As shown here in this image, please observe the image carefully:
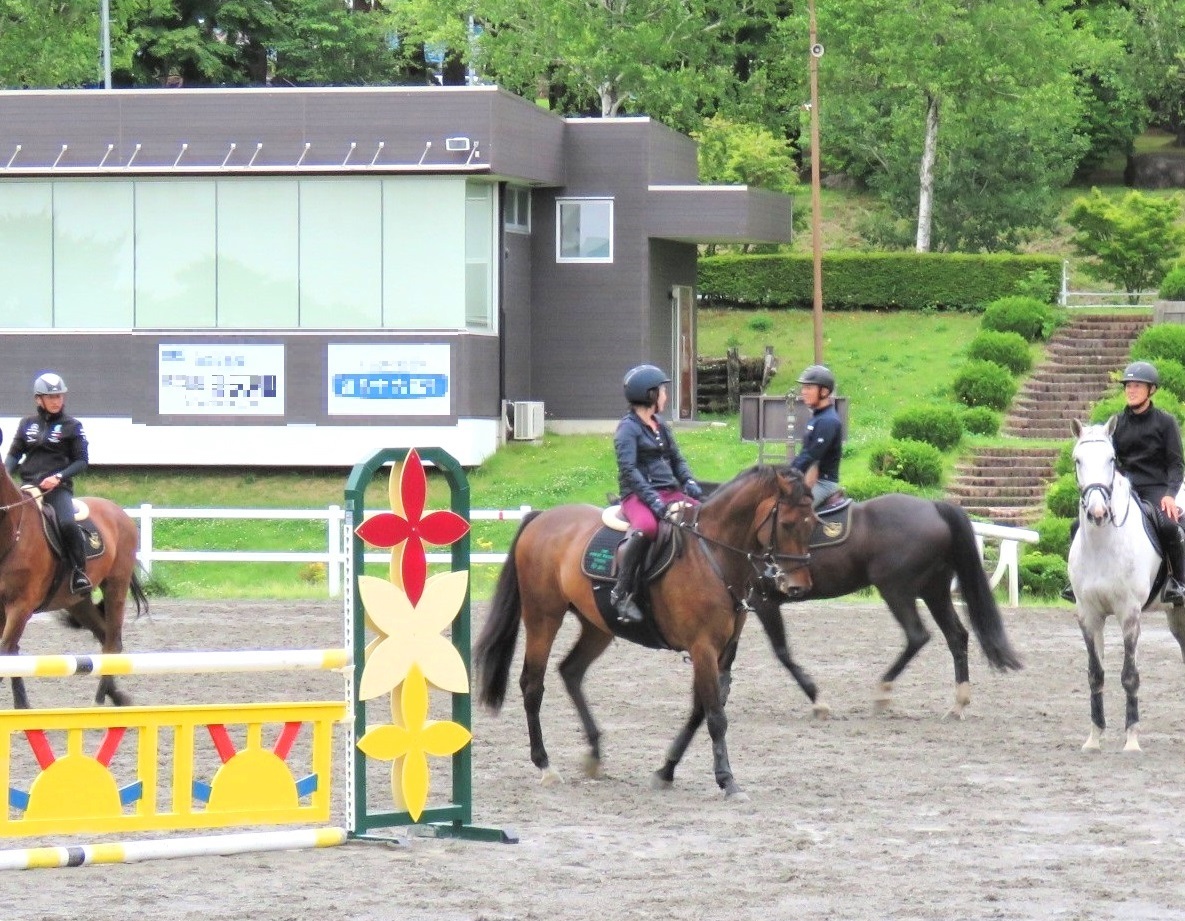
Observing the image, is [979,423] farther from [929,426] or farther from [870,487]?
[870,487]

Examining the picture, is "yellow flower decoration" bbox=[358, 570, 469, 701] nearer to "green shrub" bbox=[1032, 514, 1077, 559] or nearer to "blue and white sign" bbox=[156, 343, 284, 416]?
"green shrub" bbox=[1032, 514, 1077, 559]

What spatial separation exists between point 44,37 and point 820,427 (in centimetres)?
3530

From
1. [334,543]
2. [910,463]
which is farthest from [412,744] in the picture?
[910,463]

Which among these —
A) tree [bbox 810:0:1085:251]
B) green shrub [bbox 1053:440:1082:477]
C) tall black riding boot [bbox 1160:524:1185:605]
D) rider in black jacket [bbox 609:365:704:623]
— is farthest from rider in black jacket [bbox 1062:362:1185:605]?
tree [bbox 810:0:1085:251]

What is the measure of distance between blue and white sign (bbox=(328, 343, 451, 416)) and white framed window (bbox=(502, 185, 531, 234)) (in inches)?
138

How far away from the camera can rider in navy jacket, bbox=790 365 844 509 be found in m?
14.2

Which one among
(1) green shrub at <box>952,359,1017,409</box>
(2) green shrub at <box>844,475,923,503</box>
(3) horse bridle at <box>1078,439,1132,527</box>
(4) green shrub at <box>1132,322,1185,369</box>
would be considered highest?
(4) green shrub at <box>1132,322,1185,369</box>

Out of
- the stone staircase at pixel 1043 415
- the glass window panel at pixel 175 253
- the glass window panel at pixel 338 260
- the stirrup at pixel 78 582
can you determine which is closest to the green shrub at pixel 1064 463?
the stone staircase at pixel 1043 415

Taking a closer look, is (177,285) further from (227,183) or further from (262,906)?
(262,906)

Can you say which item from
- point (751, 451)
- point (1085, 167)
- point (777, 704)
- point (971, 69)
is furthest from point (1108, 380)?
point (1085, 167)

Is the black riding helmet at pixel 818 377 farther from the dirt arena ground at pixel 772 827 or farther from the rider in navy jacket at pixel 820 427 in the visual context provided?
the dirt arena ground at pixel 772 827

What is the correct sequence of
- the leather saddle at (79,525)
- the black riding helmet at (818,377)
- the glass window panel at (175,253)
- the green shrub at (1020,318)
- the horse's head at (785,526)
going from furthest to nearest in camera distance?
the green shrub at (1020,318) < the glass window panel at (175,253) < the black riding helmet at (818,377) < the leather saddle at (79,525) < the horse's head at (785,526)

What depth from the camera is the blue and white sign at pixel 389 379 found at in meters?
34.7

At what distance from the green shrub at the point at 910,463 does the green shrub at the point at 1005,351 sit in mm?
7848
